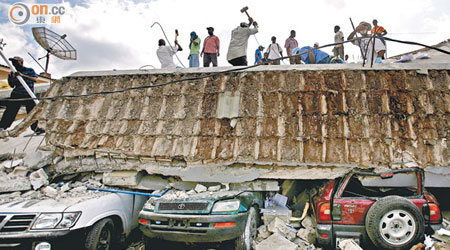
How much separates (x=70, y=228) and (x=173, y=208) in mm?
1539

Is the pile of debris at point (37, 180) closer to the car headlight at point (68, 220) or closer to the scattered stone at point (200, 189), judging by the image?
the car headlight at point (68, 220)

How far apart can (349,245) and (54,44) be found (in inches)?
445

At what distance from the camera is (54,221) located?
12.3 feet

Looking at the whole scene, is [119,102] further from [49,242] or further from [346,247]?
[346,247]

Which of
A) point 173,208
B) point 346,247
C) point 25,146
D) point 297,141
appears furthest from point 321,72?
point 25,146

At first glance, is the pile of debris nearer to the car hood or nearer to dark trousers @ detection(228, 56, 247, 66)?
the car hood

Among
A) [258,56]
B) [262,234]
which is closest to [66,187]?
[262,234]

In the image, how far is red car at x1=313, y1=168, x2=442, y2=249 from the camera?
3914mm

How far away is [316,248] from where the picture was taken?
174 inches

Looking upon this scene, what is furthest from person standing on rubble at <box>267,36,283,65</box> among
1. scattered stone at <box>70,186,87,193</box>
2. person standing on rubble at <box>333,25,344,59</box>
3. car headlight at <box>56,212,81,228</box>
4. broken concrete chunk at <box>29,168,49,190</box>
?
car headlight at <box>56,212,81,228</box>

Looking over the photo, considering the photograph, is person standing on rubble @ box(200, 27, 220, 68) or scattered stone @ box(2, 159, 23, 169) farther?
person standing on rubble @ box(200, 27, 220, 68)

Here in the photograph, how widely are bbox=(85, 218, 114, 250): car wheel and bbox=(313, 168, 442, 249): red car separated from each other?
363 centimetres

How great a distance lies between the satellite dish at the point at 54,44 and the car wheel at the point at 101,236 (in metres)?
7.53

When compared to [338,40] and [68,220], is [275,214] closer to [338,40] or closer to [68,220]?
[68,220]
